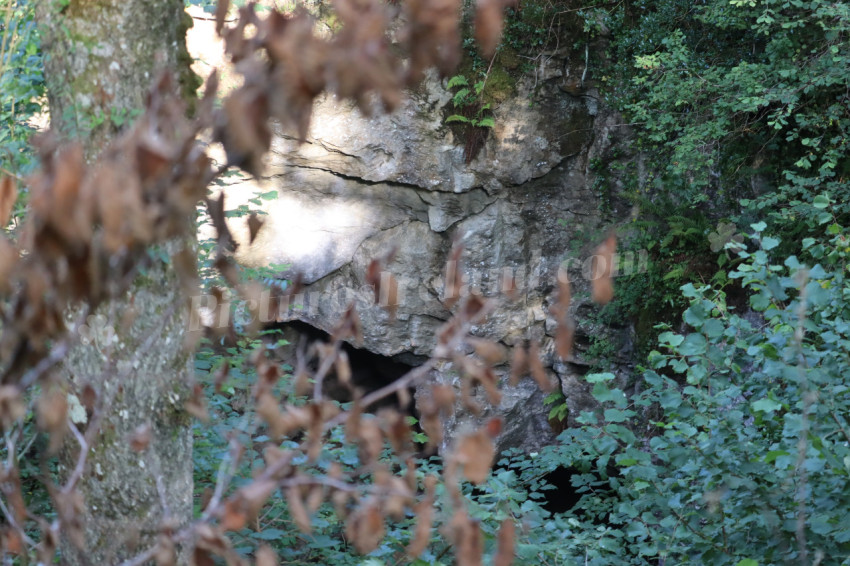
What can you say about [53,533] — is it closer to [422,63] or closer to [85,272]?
[85,272]

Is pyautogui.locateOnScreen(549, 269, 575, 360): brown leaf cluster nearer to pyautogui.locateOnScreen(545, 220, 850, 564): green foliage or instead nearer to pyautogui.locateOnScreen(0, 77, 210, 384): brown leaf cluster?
pyautogui.locateOnScreen(0, 77, 210, 384): brown leaf cluster

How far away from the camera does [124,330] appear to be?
2.30 meters

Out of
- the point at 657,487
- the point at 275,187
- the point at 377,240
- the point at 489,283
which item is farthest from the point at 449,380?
the point at 657,487

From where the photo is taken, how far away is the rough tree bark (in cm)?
224

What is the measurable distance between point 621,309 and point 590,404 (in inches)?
50.6

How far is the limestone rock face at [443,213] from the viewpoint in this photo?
28.6 feet

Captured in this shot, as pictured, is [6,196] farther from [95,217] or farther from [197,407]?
[197,407]

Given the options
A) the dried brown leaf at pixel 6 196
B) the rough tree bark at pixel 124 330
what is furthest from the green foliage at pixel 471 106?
the dried brown leaf at pixel 6 196

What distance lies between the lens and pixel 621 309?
8312 millimetres

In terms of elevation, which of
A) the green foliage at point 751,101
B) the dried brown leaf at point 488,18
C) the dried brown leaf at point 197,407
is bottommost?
the dried brown leaf at point 197,407

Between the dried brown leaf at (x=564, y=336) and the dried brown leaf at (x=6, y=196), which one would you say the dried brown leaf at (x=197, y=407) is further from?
the dried brown leaf at (x=564, y=336)

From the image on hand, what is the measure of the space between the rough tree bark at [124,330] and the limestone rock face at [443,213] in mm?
6292

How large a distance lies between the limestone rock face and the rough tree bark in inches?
248

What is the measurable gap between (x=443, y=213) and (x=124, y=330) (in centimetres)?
689
